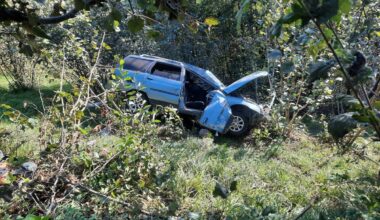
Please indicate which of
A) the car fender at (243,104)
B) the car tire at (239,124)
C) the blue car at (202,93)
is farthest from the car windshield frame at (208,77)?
the car tire at (239,124)

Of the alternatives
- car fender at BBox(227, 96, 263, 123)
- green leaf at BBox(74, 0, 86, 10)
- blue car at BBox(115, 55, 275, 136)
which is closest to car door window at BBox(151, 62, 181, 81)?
blue car at BBox(115, 55, 275, 136)

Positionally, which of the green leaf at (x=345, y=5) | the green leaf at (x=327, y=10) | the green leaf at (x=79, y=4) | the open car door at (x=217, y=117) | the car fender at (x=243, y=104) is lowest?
the open car door at (x=217, y=117)

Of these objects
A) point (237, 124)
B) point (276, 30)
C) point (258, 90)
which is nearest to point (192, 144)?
point (237, 124)

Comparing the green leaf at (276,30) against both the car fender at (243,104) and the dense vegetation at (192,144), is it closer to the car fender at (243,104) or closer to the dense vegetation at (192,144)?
the dense vegetation at (192,144)

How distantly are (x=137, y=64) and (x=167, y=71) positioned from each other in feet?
2.57

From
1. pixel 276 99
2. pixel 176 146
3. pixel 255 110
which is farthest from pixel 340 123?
pixel 276 99

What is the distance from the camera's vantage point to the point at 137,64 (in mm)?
9820

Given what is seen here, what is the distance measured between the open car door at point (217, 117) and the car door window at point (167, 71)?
1.57 meters

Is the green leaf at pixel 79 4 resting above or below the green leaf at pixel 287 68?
above

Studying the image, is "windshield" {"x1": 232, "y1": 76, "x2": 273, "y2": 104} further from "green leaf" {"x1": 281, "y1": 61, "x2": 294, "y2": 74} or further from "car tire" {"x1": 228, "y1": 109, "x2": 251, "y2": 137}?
"green leaf" {"x1": 281, "y1": 61, "x2": 294, "y2": 74}

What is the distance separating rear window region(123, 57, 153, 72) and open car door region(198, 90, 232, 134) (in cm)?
227

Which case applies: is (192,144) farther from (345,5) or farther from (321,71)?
(345,5)

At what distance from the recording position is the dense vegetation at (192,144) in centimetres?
156

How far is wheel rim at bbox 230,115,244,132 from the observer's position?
8.58 m
